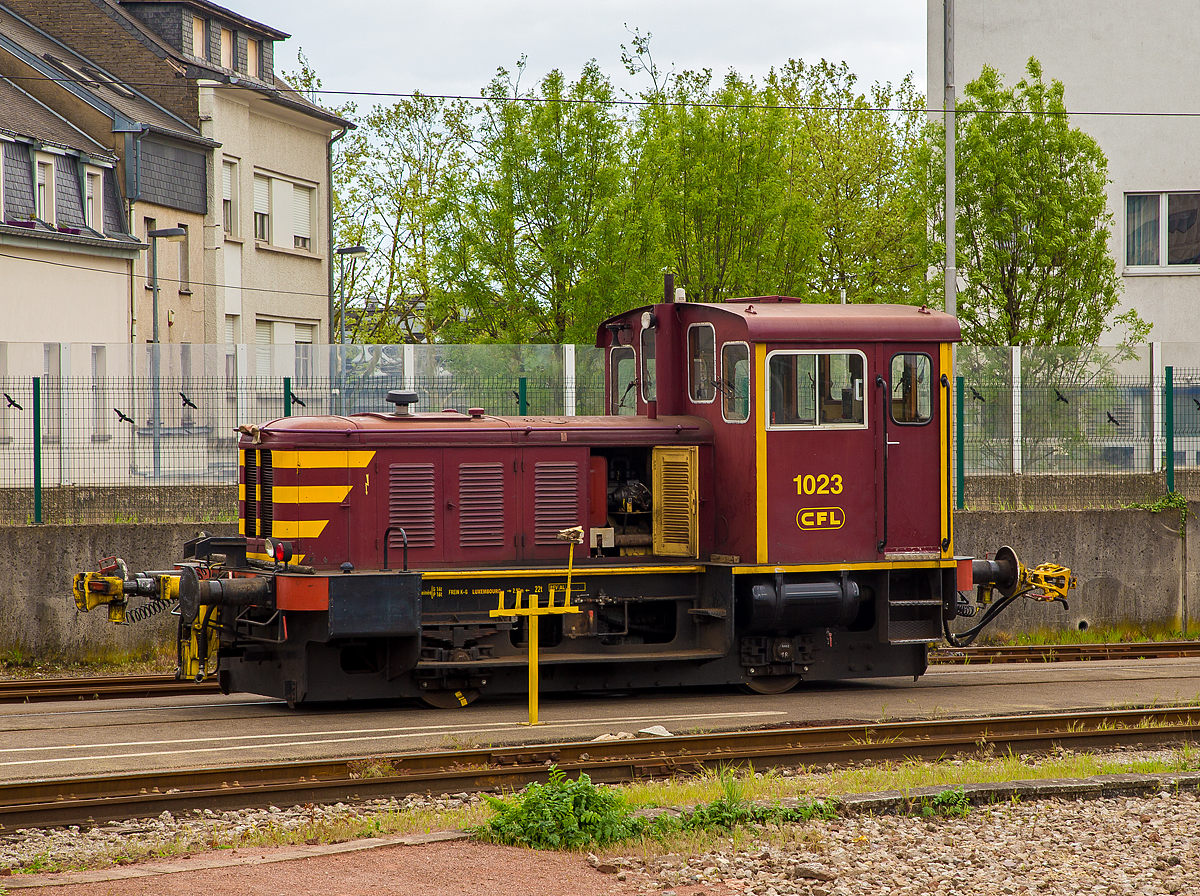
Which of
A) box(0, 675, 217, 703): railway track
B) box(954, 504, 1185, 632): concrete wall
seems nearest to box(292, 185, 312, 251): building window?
box(954, 504, 1185, 632): concrete wall

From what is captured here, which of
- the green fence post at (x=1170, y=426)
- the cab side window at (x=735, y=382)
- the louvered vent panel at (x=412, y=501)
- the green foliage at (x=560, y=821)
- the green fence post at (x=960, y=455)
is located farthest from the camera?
the green fence post at (x=1170, y=426)

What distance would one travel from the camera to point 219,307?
28766 millimetres

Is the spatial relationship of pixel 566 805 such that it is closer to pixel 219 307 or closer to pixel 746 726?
pixel 746 726

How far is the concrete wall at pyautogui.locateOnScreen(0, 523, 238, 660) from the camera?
1390cm

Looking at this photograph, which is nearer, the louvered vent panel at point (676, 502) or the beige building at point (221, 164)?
the louvered vent panel at point (676, 502)

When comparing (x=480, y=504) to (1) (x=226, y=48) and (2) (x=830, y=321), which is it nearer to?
(2) (x=830, y=321)

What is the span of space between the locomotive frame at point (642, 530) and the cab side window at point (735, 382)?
0.09 ft

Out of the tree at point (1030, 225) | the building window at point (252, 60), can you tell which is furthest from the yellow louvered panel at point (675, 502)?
the building window at point (252, 60)

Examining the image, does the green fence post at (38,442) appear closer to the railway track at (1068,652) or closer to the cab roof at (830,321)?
the cab roof at (830,321)

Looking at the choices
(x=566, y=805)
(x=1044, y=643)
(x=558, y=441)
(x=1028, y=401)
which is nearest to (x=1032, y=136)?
(x=1028, y=401)

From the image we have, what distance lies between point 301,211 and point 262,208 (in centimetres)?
163

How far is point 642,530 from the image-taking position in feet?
37.8

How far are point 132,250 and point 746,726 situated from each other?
66.7 feet

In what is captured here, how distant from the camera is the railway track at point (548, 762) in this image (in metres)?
7.24
